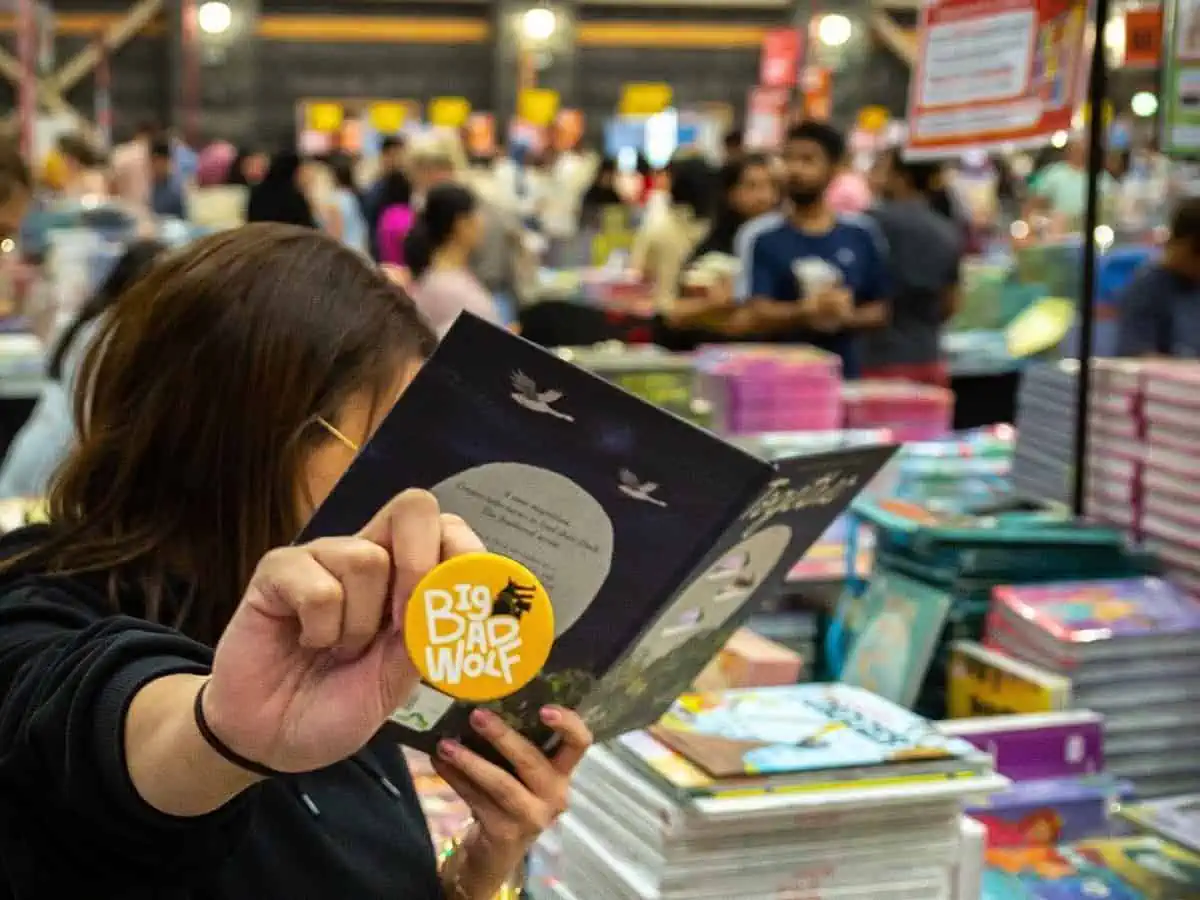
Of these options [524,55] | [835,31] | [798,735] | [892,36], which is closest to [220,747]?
[798,735]

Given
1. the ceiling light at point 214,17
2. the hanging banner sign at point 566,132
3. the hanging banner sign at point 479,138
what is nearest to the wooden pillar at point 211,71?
the ceiling light at point 214,17

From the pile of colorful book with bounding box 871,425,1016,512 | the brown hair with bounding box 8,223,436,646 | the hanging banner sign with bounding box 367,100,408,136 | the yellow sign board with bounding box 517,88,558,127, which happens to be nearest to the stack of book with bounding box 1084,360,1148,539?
the pile of colorful book with bounding box 871,425,1016,512

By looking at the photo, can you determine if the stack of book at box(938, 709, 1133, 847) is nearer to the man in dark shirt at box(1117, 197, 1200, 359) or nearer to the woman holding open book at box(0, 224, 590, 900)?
the woman holding open book at box(0, 224, 590, 900)

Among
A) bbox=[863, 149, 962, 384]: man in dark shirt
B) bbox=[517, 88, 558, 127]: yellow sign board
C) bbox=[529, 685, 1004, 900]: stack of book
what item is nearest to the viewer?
bbox=[529, 685, 1004, 900]: stack of book

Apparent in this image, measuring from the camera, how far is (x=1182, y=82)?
102 inches

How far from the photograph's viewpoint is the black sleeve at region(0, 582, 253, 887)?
0.93 metres

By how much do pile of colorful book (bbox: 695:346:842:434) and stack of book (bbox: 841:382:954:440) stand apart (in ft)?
0.39

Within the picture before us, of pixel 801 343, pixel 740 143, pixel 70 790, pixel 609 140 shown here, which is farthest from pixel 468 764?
pixel 609 140

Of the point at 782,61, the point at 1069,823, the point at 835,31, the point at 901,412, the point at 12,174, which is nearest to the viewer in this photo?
the point at 1069,823

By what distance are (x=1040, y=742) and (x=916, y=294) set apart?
12.1 feet

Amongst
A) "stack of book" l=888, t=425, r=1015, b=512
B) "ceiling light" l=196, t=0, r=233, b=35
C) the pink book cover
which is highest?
"ceiling light" l=196, t=0, r=233, b=35

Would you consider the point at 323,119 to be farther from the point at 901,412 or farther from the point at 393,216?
the point at 901,412

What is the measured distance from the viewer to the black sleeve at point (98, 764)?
0.93 meters

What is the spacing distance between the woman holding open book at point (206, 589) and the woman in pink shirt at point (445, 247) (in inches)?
155
